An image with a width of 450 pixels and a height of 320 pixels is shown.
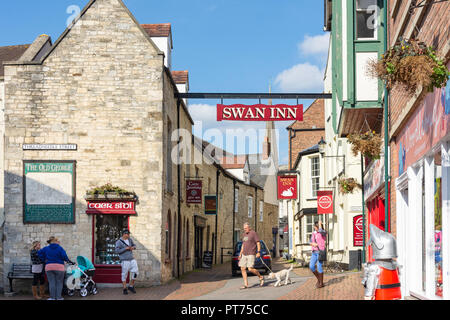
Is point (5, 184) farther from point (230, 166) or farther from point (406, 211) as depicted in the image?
point (230, 166)

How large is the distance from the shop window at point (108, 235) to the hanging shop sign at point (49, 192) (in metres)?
0.89

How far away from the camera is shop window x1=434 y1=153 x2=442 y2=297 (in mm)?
8929

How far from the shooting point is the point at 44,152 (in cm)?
1945

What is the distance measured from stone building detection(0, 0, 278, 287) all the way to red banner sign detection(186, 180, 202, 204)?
5.38 m

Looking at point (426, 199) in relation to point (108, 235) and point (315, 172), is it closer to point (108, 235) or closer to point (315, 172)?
point (108, 235)

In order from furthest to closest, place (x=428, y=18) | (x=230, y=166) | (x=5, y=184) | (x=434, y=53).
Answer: (x=230, y=166), (x=5, y=184), (x=428, y=18), (x=434, y=53)

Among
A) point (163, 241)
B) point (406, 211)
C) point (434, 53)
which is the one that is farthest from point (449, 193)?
point (163, 241)

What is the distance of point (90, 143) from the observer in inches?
768

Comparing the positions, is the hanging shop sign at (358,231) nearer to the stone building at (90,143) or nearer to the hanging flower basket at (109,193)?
the stone building at (90,143)

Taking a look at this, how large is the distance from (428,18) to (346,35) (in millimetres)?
6830

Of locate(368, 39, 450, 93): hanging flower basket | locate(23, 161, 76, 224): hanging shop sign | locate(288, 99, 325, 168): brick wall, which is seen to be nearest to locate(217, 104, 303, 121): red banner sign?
locate(23, 161, 76, 224): hanging shop sign

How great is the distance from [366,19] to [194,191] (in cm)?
1150

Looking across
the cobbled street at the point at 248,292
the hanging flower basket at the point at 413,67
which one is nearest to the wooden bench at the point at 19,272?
the cobbled street at the point at 248,292

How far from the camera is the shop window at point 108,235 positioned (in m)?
19.3
